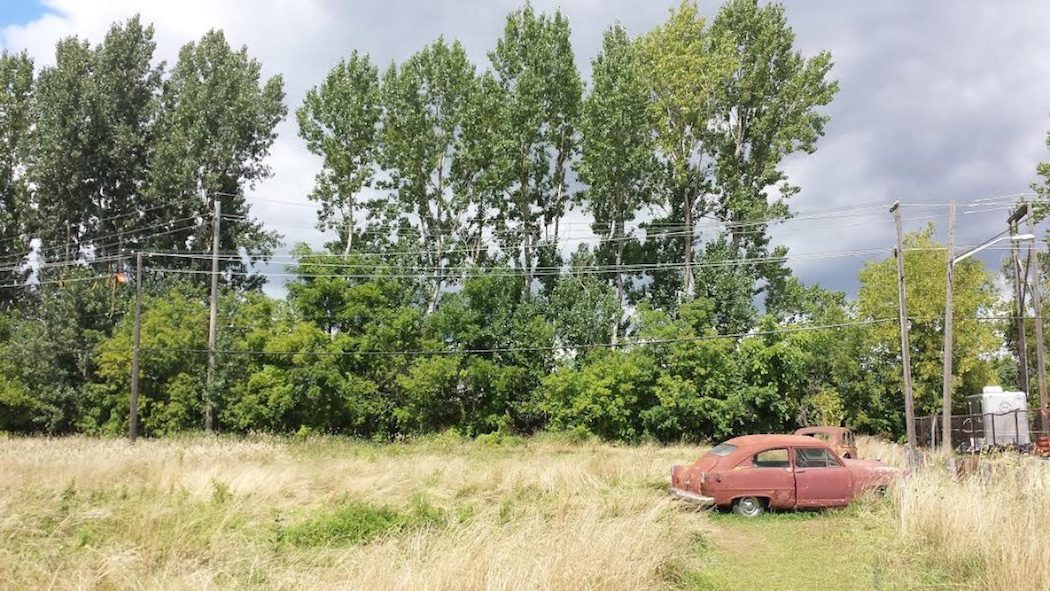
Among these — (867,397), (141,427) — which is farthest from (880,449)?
(141,427)

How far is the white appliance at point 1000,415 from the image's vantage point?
26.8m

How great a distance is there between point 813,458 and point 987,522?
636cm

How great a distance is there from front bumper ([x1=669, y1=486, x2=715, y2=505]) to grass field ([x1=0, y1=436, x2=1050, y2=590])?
0.50 m

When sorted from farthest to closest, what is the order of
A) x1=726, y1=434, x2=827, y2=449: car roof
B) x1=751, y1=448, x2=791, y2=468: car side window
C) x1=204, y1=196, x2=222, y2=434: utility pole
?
1. x1=204, y1=196, x2=222, y2=434: utility pole
2. x1=726, y1=434, x2=827, y2=449: car roof
3. x1=751, y1=448, x2=791, y2=468: car side window

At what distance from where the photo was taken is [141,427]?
36.2 m

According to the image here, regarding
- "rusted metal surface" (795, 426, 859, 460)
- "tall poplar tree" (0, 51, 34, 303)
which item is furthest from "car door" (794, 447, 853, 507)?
"tall poplar tree" (0, 51, 34, 303)

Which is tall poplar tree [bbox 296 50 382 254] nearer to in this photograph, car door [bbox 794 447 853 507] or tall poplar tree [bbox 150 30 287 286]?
tall poplar tree [bbox 150 30 287 286]

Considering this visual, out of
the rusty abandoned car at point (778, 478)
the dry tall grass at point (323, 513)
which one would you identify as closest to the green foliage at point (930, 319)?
the dry tall grass at point (323, 513)

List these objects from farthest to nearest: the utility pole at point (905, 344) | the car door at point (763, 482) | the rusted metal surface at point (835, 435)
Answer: the utility pole at point (905, 344) < the rusted metal surface at point (835, 435) < the car door at point (763, 482)

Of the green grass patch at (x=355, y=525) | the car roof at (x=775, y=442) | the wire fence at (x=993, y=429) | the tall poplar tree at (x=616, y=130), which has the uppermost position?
the tall poplar tree at (x=616, y=130)

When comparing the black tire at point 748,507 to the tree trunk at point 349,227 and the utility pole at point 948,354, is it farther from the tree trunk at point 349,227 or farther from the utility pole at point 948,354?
the tree trunk at point 349,227

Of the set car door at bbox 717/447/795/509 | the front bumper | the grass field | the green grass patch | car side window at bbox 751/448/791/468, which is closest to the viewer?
the grass field

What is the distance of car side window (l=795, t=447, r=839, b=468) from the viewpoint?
13805 millimetres

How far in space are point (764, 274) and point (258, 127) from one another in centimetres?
3164
